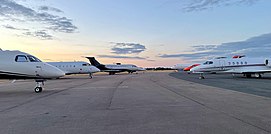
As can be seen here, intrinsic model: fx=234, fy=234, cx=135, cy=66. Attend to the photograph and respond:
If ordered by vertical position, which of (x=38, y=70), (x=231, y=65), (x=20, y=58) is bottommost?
(x=38, y=70)

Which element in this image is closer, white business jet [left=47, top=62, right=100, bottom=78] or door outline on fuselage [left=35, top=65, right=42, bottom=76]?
door outline on fuselage [left=35, top=65, right=42, bottom=76]

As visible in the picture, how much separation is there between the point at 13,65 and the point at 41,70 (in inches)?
63.0

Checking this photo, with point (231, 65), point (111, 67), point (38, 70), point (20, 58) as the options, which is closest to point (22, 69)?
point (20, 58)

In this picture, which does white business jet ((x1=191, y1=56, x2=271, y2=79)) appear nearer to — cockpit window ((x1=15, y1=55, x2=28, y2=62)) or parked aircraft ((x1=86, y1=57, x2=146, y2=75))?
cockpit window ((x1=15, y1=55, x2=28, y2=62))

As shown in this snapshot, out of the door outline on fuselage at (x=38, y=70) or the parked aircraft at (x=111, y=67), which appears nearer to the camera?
the door outline on fuselage at (x=38, y=70)

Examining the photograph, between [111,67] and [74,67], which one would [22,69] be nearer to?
[74,67]

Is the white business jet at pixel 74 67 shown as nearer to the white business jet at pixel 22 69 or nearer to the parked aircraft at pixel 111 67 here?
the parked aircraft at pixel 111 67

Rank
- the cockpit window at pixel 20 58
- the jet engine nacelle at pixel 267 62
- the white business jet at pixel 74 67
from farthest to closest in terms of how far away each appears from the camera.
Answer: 1. the white business jet at pixel 74 67
2. the jet engine nacelle at pixel 267 62
3. the cockpit window at pixel 20 58

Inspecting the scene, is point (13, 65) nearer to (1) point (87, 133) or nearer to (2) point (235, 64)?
(1) point (87, 133)

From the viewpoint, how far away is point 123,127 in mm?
5066

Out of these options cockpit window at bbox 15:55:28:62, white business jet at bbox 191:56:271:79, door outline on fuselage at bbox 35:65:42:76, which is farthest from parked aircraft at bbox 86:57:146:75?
door outline on fuselage at bbox 35:65:42:76

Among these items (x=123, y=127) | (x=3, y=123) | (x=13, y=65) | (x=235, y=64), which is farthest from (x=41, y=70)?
(x=235, y=64)

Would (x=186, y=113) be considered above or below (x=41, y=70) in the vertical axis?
below

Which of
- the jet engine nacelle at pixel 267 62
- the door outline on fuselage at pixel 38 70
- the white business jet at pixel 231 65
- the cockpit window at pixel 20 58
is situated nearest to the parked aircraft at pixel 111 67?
the white business jet at pixel 231 65
